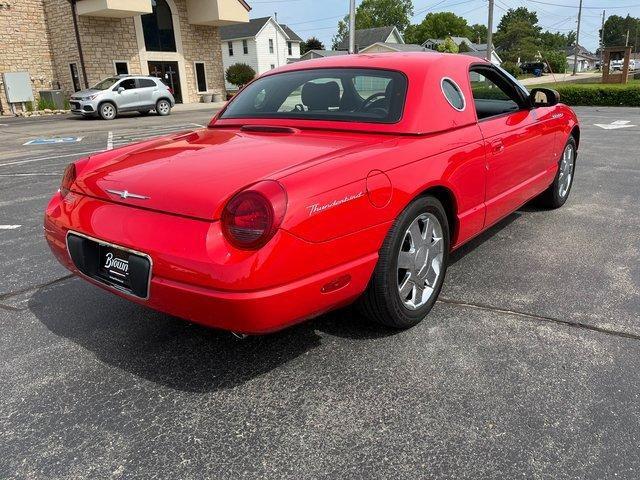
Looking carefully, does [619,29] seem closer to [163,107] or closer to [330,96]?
[163,107]

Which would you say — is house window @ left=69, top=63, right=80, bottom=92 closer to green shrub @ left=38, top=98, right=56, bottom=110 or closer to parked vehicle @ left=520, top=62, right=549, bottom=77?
green shrub @ left=38, top=98, right=56, bottom=110

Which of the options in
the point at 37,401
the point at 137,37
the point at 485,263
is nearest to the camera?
the point at 37,401

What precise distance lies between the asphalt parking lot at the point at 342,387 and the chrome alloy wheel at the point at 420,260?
0.20m

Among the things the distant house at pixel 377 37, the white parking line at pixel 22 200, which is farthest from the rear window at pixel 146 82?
the distant house at pixel 377 37

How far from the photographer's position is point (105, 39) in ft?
90.0

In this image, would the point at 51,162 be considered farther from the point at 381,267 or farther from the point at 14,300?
the point at 381,267

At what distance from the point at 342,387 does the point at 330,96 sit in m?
1.87

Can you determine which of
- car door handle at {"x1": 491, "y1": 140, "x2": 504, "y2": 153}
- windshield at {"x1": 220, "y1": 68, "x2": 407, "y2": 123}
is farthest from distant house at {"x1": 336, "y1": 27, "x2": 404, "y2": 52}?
car door handle at {"x1": 491, "y1": 140, "x2": 504, "y2": 153}

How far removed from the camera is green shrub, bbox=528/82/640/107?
20781 mm

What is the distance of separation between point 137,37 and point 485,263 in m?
29.5

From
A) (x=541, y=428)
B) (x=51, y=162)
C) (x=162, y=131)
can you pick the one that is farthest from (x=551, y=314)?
(x=162, y=131)

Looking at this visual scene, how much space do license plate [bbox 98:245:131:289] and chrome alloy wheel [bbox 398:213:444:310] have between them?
1.38 meters

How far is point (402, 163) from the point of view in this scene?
2709 mm

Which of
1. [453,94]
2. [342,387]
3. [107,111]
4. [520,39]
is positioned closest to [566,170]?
[453,94]
